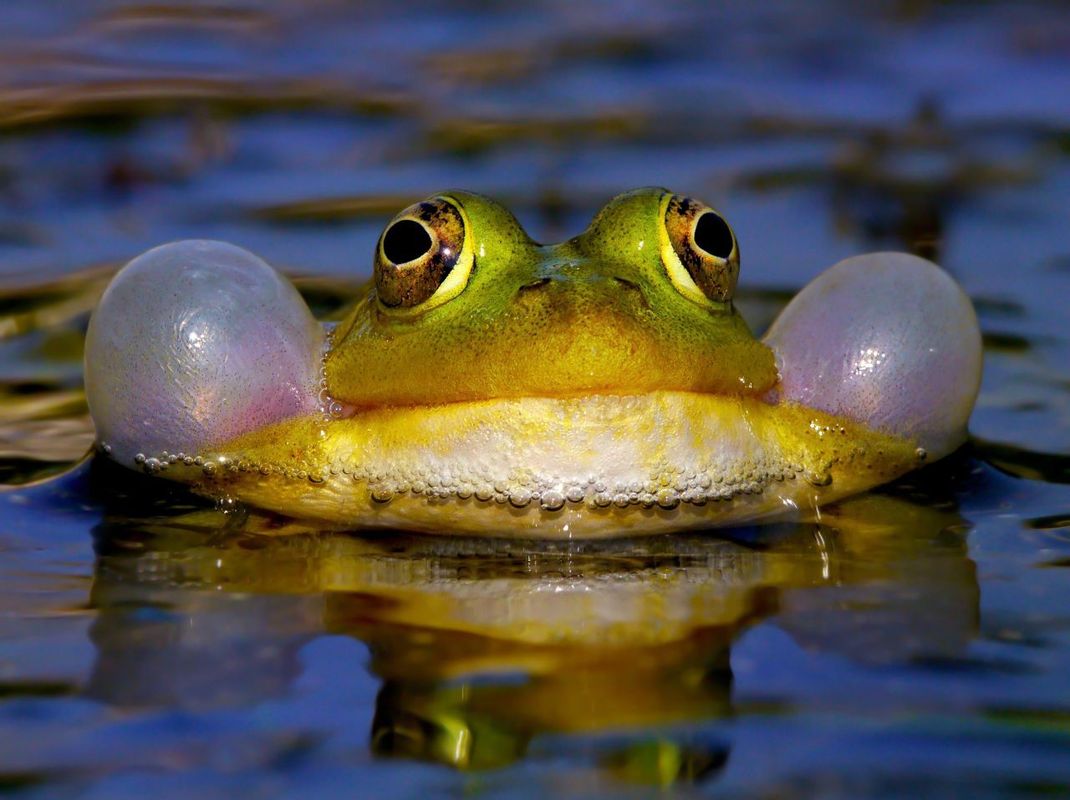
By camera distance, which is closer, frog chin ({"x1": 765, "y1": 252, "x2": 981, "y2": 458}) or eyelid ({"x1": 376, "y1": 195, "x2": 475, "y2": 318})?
eyelid ({"x1": 376, "y1": 195, "x2": 475, "y2": 318})

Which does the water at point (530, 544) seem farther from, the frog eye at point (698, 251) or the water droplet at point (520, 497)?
the frog eye at point (698, 251)

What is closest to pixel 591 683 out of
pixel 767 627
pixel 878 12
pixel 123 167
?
pixel 767 627

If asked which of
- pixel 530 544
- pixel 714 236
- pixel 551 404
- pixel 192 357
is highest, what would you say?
pixel 714 236

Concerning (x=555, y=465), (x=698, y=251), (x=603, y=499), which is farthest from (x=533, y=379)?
(x=698, y=251)

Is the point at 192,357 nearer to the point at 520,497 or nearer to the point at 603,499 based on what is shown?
the point at 520,497

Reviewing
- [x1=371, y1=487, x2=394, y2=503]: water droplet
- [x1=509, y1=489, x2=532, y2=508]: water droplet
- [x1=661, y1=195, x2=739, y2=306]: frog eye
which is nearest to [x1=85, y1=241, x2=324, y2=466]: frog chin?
[x1=371, y1=487, x2=394, y2=503]: water droplet

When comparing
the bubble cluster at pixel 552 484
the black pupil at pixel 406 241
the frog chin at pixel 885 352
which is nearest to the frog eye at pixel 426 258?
the black pupil at pixel 406 241

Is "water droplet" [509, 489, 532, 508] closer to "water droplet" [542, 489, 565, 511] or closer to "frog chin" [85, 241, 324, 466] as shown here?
"water droplet" [542, 489, 565, 511]
